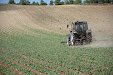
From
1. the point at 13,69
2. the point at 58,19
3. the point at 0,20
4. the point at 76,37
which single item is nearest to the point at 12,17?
the point at 0,20

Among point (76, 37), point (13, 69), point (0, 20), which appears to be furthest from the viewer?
point (0, 20)

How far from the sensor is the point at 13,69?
26.1 feet

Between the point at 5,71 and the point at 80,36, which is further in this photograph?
the point at 80,36

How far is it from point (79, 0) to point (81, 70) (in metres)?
95.0

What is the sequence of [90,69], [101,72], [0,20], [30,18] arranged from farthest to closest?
[30,18]
[0,20]
[90,69]
[101,72]

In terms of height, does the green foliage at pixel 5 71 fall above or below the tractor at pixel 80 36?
below

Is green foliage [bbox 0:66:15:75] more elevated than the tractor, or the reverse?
the tractor

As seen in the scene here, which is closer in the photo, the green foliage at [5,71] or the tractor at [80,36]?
the green foliage at [5,71]

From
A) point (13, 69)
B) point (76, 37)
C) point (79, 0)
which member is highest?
point (79, 0)

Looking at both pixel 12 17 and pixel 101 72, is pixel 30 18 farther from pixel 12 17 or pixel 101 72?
pixel 101 72

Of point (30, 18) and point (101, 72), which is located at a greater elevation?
point (30, 18)

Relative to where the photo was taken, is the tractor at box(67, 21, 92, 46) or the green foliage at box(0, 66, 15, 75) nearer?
the green foliage at box(0, 66, 15, 75)

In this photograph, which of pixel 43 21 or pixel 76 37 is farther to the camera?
pixel 43 21

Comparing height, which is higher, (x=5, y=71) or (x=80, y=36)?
(x=80, y=36)
